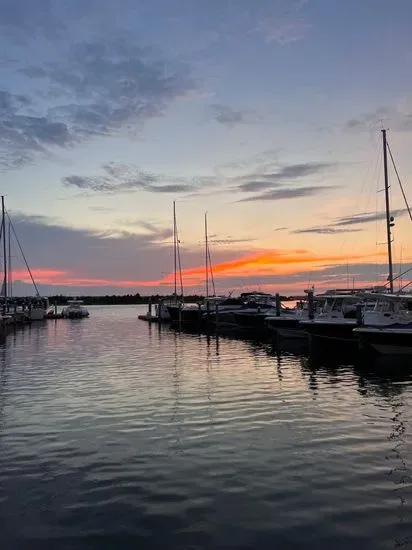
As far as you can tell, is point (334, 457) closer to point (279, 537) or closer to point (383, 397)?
point (279, 537)

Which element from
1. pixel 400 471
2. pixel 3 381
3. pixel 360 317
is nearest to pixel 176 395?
pixel 3 381

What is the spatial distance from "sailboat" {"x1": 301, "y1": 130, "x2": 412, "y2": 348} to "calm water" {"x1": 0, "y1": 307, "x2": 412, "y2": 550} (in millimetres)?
10988

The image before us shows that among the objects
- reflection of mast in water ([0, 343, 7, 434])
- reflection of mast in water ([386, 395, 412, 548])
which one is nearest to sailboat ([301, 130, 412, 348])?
reflection of mast in water ([386, 395, 412, 548])

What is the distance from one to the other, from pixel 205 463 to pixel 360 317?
26561 millimetres

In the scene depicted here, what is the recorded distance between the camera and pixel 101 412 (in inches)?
688

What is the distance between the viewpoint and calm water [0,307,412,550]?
340 inches

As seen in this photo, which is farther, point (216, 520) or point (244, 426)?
point (244, 426)

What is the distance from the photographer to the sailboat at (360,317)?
34875 millimetres

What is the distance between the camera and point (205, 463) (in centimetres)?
1206

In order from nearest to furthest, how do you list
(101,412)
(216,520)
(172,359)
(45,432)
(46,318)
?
(216,520) → (45,432) → (101,412) → (172,359) → (46,318)

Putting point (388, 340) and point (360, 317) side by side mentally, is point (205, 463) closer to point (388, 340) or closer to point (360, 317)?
point (388, 340)

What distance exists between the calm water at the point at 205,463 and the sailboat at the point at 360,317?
10988 millimetres

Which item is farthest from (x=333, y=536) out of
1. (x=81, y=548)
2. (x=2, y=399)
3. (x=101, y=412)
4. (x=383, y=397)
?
(x=2, y=399)

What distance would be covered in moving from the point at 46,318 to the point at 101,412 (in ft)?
271
